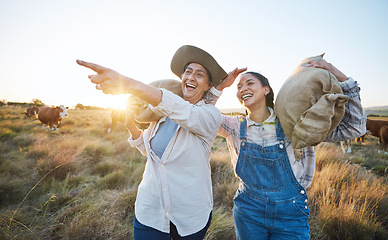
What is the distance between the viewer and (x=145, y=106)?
5.52 ft

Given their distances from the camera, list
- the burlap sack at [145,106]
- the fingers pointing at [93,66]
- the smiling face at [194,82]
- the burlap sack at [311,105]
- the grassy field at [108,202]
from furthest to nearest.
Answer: the grassy field at [108,202] → the smiling face at [194,82] → the burlap sack at [145,106] → the burlap sack at [311,105] → the fingers pointing at [93,66]

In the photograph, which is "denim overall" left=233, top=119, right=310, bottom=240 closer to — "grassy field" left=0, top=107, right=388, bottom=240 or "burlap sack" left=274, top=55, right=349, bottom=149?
"burlap sack" left=274, top=55, right=349, bottom=149

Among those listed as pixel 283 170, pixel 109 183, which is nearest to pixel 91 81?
pixel 283 170

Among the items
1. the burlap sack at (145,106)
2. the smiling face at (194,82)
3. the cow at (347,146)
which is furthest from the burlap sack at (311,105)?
the cow at (347,146)

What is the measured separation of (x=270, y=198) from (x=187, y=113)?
3.67 feet

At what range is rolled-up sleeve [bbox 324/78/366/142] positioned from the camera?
133 centimetres

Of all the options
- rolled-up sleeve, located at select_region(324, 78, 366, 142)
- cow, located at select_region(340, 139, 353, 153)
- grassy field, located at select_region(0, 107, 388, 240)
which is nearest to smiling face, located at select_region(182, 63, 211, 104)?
rolled-up sleeve, located at select_region(324, 78, 366, 142)

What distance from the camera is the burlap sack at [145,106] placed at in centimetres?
159

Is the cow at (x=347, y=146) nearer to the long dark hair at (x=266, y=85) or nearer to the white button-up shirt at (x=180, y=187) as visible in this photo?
the long dark hair at (x=266, y=85)

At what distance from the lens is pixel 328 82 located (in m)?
1.21

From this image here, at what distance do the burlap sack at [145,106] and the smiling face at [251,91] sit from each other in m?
0.66

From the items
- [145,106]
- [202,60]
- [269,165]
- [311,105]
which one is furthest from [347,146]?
[145,106]

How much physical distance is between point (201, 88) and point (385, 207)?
14.1ft

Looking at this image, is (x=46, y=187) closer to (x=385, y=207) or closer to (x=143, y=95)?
(x=143, y=95)
